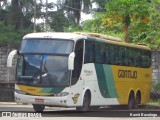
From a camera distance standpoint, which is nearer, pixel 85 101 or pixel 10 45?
pixel 85 101

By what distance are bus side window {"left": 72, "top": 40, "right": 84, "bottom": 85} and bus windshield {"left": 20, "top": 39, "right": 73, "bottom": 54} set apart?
419 mm

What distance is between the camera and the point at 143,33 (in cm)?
3244

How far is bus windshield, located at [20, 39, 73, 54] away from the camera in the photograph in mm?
19359

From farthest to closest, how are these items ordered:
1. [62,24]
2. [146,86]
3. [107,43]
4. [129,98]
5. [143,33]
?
[62,24] → [143,33] → [146,86] → [129,98] → [107,43]

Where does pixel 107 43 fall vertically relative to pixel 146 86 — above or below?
above

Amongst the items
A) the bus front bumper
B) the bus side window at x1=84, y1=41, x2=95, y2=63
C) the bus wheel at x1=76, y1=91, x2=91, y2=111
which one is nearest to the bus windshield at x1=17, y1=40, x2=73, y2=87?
the bus front bumper

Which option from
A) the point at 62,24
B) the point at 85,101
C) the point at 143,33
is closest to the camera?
the point at 85,101

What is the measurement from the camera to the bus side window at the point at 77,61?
19438 mm

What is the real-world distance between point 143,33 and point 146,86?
5.77 meters

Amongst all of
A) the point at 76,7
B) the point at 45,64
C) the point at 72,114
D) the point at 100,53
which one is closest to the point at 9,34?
the point at 76,7

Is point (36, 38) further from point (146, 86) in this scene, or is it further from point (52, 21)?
point (52, 21)

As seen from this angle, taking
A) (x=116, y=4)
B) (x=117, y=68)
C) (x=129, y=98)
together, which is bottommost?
(x=129, y=98)

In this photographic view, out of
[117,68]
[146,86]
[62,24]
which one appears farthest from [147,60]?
[62,24]

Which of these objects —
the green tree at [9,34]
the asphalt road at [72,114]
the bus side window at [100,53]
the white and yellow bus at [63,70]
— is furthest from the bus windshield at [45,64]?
the green tree at [9,34]
